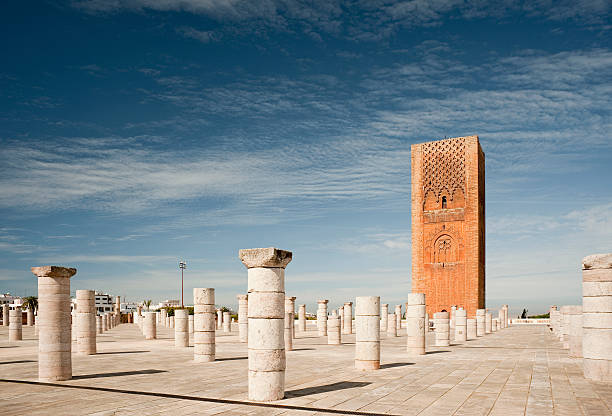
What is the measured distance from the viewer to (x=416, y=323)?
15.5 metres

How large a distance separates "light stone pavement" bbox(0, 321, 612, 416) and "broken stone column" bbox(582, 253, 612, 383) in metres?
0.38

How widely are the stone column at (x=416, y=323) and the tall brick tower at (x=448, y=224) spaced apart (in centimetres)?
2824

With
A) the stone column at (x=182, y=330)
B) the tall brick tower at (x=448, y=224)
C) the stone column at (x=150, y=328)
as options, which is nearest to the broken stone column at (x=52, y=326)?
the stone column at (x=182, y=330)

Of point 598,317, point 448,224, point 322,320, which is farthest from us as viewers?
point 448,224

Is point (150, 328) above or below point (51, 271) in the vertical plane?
below

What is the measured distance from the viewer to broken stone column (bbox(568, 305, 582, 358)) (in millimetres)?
14227

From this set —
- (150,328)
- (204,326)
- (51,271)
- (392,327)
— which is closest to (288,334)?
(204,326)

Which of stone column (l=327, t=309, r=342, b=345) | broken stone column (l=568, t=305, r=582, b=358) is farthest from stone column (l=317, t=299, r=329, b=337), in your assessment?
broken stone column (l=568, t=305, r=582, b=358)

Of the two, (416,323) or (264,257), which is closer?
(264,257)

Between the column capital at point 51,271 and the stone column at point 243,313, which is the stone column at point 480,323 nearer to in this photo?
the stone column at point 243,313

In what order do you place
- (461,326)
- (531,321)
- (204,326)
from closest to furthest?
(204,326), (461,326), (531,321)

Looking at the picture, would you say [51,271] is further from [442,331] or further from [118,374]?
[442,331]

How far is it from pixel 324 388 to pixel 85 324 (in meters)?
10.4

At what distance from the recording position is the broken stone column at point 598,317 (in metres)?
9.88
